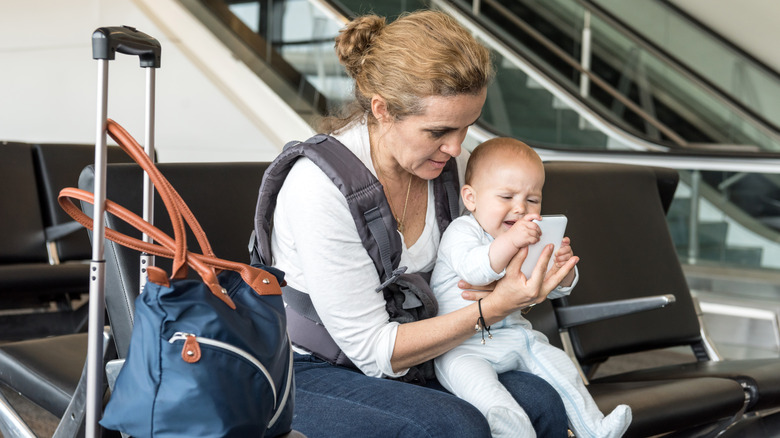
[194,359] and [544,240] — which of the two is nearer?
[194,359]

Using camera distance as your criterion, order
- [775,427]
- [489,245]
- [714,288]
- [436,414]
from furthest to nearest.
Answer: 1. [714,288]
2. [775,427]
3. [489,245]
4. [436,414]

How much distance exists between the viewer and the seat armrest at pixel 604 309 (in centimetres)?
221

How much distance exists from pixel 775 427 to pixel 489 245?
4.24 feet

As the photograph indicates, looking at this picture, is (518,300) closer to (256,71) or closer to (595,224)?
(595,224)

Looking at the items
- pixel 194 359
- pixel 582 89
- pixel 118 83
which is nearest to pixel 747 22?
pixel 582 89

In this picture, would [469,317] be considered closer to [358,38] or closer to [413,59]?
[413,59]

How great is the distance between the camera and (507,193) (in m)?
1.83

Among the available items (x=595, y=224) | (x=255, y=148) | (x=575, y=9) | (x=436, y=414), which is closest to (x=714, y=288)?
(x=595, y=224)

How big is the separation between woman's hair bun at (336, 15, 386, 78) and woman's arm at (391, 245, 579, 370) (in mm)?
558

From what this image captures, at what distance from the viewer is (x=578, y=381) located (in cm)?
185

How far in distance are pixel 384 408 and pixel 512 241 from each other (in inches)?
15.8

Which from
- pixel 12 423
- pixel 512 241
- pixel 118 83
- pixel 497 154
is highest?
pixel 497 154

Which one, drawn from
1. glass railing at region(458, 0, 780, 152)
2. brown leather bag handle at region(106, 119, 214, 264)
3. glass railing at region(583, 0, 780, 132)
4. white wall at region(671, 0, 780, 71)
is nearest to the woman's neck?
brown leather bag handle at region(106, 119, 214, 264)

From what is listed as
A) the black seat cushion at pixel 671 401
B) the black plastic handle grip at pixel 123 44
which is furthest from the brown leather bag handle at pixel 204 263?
the black seat cushion at pixel 671 401
